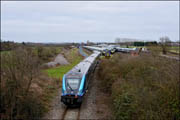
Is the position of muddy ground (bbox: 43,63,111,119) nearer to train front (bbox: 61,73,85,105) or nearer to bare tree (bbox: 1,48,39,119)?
train front (bbox: 61,73,85,105)

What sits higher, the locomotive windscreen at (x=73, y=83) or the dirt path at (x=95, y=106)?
the locomotive windscreen at (x=73, y=83)

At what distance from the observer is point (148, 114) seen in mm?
8094

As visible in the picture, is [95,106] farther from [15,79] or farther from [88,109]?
[15,79]

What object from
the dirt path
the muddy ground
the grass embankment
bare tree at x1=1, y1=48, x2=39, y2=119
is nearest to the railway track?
the muddy ground

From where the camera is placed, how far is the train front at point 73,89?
11773 millimetres

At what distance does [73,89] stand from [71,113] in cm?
155

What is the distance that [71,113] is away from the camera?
1181 cm

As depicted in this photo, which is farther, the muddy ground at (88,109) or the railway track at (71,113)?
the muddy ground at (88,109)

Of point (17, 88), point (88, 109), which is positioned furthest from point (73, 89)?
point (17, 88)

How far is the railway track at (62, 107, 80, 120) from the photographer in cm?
1119

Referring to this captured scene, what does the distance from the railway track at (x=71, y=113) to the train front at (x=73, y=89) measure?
59 centimetres

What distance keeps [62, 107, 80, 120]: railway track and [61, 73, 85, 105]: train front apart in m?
0.59

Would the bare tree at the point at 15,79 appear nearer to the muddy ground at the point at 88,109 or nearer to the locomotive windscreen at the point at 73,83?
the muddy ground at the point at 88,109

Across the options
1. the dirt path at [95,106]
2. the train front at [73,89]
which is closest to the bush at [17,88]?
the train front at [73,89]
